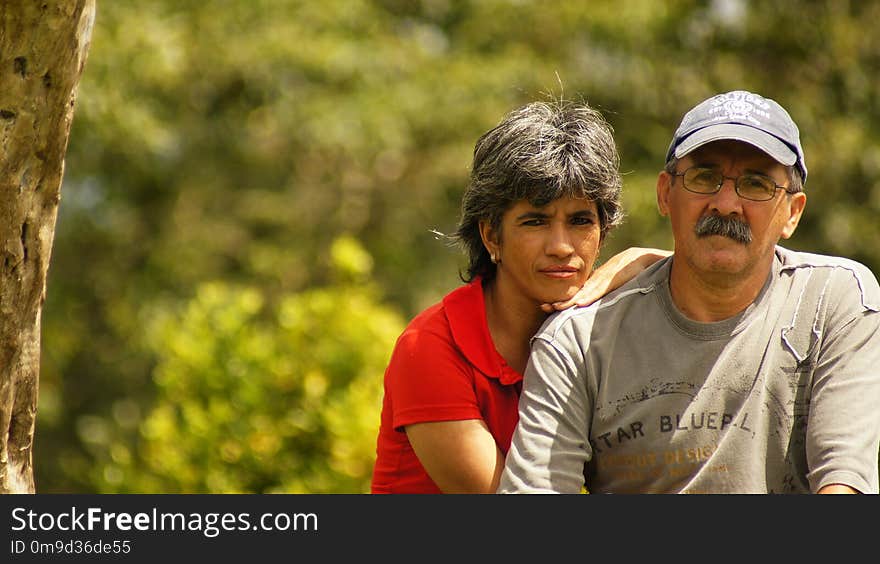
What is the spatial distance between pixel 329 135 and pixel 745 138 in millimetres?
6243

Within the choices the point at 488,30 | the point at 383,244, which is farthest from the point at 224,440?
the point at 488,30

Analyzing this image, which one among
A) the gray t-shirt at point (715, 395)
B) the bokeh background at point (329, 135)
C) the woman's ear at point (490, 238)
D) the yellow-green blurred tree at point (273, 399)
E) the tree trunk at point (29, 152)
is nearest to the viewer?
the tree trunk at point (29, 152)

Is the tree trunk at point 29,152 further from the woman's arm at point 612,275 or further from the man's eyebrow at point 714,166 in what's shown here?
the man's eyebrow at point 714,166

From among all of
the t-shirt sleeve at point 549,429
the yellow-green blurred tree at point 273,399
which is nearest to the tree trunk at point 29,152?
the t-shirt sleeve at point 549,429

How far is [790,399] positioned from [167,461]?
404 centimetres

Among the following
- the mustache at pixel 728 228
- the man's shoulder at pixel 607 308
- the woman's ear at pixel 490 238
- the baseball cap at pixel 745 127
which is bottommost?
the man's shoulder at pixel 607 308

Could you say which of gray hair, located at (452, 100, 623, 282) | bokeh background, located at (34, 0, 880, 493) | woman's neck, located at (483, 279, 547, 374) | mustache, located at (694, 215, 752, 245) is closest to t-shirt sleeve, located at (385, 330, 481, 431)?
woman's neck, located at (483, 279, 547, 374)

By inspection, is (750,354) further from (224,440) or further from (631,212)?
(631,212)

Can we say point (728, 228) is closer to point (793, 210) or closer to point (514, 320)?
point (793, 210)

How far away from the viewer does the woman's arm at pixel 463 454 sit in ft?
10.4

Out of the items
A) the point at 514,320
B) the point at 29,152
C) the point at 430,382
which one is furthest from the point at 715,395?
the point at 29,152

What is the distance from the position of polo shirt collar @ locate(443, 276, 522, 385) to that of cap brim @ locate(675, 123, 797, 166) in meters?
0.70

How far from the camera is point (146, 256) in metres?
10.3

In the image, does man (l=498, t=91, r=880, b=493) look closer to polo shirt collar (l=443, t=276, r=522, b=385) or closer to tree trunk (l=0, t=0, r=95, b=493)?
polo shirt collar (l=443, t=276, r=522, b=385)
